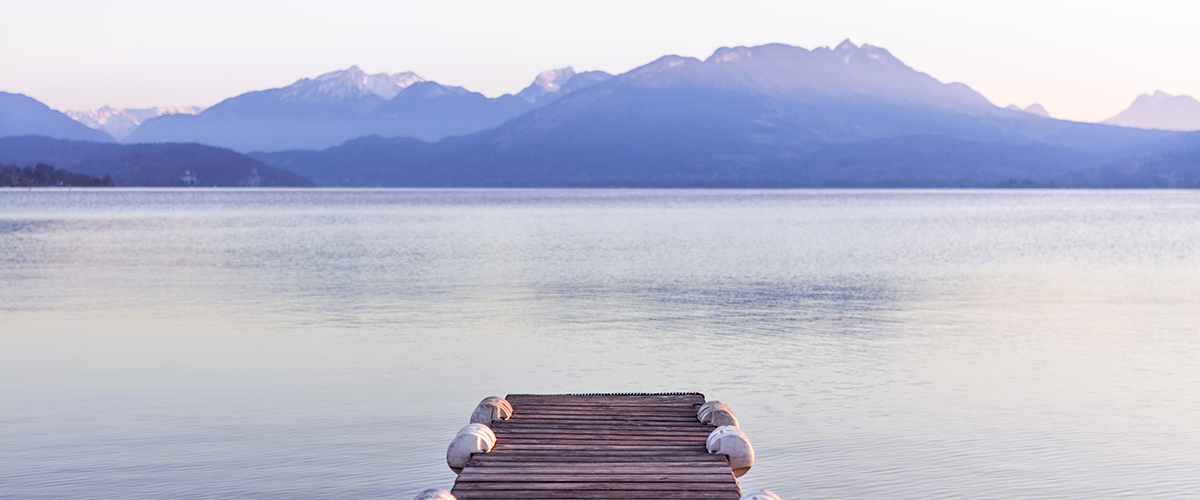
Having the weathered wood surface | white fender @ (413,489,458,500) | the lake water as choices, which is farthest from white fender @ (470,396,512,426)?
white fender @ (413,489,458,500)

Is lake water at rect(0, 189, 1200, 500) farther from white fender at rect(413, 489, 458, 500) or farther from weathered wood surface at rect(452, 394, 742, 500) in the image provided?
white fender at rect(413, 489, 458, 500)

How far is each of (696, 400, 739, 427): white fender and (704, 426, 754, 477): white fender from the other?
73cm

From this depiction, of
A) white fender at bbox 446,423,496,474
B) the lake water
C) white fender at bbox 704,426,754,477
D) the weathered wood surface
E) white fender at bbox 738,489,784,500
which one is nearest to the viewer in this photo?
white fender at bbox 738,489,784,500

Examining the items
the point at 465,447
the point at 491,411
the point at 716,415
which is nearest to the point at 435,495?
the point at 465,447

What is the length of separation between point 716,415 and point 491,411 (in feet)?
8.18

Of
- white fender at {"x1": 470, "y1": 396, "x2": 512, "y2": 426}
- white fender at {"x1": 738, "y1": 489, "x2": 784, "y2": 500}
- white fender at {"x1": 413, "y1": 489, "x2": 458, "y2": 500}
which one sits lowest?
white fender at {"x1": 470, "y1": 396, "x2": 512, "y2": 426}

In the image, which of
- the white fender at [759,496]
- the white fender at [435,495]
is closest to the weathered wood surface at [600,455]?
the white fender at [435,495]

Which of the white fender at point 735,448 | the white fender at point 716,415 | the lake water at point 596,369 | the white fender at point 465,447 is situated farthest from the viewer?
the lake water at point 596,369

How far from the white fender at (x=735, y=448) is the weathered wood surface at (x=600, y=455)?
0.33ft

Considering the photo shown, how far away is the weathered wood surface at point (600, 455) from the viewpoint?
884 centimetres

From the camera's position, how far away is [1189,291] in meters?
32.1

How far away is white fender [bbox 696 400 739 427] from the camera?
11.3 meters

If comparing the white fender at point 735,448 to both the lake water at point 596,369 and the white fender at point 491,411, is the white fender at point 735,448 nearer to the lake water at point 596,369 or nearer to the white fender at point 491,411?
the lake water at point 596,369

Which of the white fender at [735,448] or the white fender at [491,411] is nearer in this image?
the white fender at [735,448]
